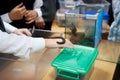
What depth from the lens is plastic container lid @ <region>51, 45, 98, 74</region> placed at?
0.61 meters

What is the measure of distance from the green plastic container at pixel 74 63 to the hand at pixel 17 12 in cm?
51

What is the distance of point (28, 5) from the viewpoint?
1219mm

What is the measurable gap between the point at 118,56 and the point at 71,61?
0.32 m

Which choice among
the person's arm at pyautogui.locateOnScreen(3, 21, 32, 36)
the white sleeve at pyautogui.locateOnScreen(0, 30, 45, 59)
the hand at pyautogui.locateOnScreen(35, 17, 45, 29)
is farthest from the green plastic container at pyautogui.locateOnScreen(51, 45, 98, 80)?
the hand at pyautogui.locateOnScreen(35, 17, 45, 29)

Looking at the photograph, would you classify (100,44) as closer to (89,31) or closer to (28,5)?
(89,31)

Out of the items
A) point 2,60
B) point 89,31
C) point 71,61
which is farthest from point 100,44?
point 2,60

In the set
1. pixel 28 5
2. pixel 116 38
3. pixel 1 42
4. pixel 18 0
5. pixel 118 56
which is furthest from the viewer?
pixel 28 5

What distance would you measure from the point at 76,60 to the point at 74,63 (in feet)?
0.07

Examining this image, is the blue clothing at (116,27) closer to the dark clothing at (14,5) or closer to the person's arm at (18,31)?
the person's arm at (18,31)

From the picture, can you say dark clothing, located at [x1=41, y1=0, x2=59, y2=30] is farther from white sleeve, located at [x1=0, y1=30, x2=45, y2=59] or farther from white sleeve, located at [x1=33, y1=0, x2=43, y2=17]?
white sleeve, located at [x1=0, y1=30, x2=45, y2=59]

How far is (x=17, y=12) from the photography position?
108cm

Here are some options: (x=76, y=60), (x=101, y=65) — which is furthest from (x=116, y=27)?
(x=76, y=60)

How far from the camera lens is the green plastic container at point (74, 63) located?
0.61m

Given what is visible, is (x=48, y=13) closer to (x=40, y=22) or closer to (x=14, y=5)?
(x=40, y=22)
